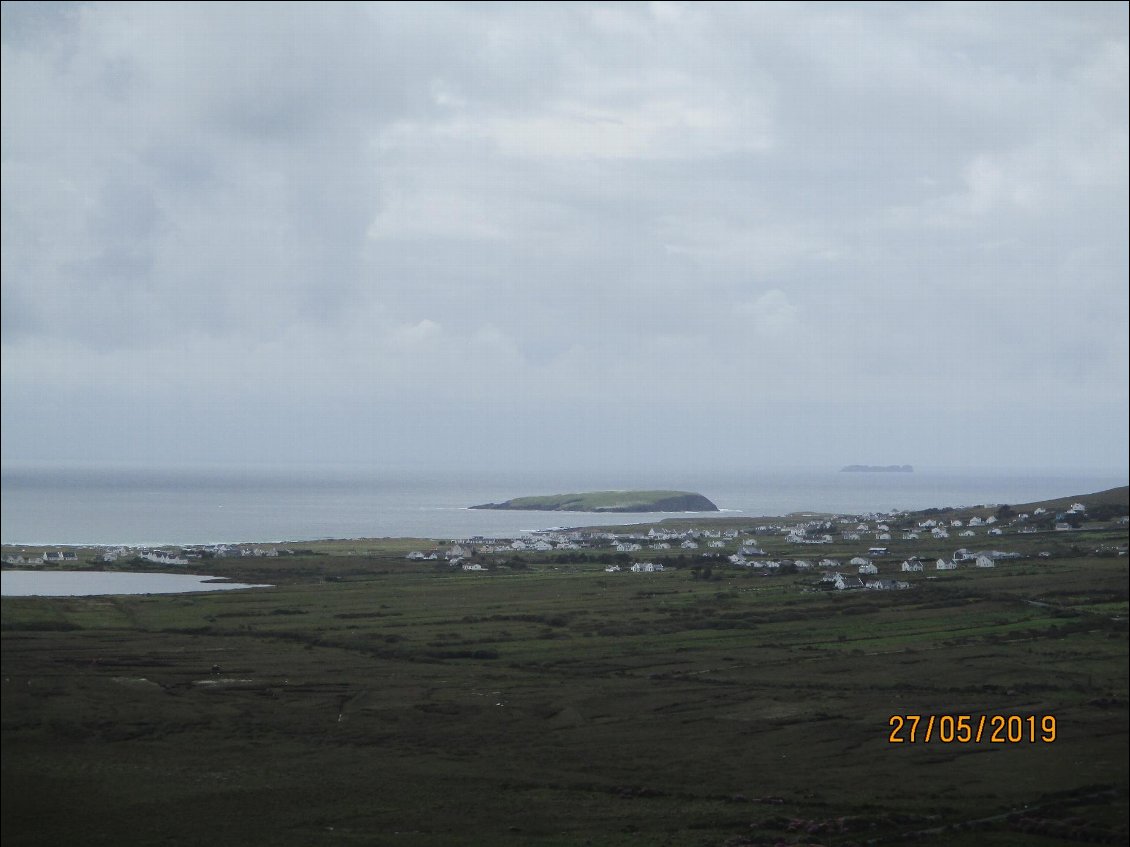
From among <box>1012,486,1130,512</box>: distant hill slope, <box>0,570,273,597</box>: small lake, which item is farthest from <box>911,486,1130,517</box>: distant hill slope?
<box>0,570,273,597</box>: small lake

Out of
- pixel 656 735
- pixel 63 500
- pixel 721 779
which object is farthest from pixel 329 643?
pixel 63 500

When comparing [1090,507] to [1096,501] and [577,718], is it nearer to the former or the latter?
[1096,501]

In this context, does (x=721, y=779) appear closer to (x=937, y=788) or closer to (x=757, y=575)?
(x=937, y=788)

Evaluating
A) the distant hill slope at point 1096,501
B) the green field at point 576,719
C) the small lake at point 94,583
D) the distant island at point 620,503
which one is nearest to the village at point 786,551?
the distant hill slope at point 1096,501
